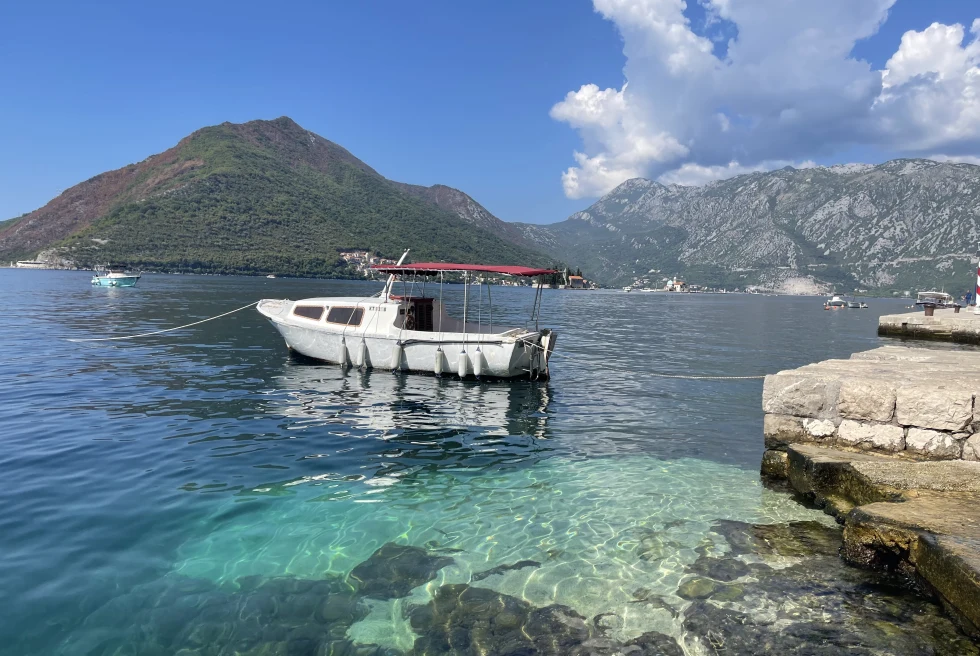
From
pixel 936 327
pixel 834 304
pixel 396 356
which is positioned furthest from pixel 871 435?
pixel 834 304

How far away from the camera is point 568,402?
18.2 meters

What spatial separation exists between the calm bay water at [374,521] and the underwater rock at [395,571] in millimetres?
32

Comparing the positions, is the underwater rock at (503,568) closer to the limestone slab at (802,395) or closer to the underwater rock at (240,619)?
the underwater rock at (240,619)

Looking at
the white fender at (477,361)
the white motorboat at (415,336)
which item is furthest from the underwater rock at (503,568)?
the white fender at (477,361)

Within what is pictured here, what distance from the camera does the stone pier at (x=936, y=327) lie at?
29556 millimetres

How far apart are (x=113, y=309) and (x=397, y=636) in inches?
2129

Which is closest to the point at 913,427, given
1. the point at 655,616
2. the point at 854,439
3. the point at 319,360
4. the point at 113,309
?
the point at 854,439

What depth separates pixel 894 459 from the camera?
8117mm

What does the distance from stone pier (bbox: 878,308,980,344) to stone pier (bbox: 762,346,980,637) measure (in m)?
24.6

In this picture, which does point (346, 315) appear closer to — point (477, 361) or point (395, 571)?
point (477, 361)

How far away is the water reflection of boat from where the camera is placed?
46.4 ft

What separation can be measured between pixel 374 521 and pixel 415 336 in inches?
524

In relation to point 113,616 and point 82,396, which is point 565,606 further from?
point 82,396

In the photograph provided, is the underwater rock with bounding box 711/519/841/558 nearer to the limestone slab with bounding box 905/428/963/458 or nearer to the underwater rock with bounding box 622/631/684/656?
the limestone slab with bounding box 905/428/963/458
